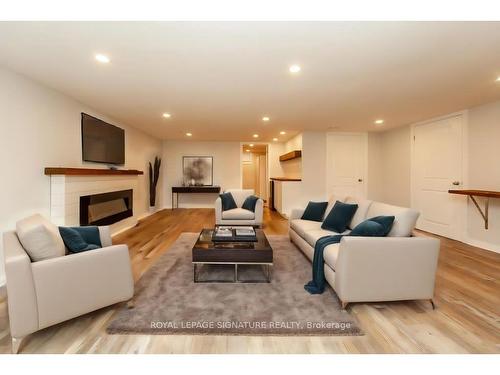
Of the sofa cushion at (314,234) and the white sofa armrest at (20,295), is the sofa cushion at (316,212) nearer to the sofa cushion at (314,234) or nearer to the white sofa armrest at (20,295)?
the sofa cushion at (314,234)

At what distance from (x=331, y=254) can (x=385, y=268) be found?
43cm

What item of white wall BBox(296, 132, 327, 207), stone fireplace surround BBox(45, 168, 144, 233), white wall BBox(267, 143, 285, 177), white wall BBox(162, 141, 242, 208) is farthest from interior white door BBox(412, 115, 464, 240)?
stone fireplace surround BBox(45, 168, 144, 233)

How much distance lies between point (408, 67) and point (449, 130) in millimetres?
2729

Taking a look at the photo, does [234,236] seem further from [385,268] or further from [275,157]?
[275,157]

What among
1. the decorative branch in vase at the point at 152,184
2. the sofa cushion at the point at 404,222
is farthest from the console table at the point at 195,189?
the sofa cushion at the point at 404,222

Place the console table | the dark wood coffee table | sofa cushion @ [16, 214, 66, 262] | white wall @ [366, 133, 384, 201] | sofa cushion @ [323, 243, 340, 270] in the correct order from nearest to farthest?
1. sofa cushion @ [16, 214, 66, 262]
2. sofa cushion @ [323, 243, 340, 270]
3. the dark wood coffee table
4. white wall @ [366, 133, 384, 201]
5. the console table

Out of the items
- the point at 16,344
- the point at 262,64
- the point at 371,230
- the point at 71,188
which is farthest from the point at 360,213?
the point at 71,188

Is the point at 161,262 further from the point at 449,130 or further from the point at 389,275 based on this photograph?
the point at 449,130

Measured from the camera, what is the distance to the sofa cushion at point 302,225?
3.21 meters

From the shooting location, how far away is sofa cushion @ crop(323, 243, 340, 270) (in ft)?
6.88

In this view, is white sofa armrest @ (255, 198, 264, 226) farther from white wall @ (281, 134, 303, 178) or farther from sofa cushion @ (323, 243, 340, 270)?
sofa cushion @ (323, 243, 340, 270)

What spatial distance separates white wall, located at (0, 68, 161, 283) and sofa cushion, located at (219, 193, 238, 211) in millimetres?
2429

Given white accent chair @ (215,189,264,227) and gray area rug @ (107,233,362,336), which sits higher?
white accent chair @ (215,189,264,227)

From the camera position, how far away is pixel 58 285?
1.59m
